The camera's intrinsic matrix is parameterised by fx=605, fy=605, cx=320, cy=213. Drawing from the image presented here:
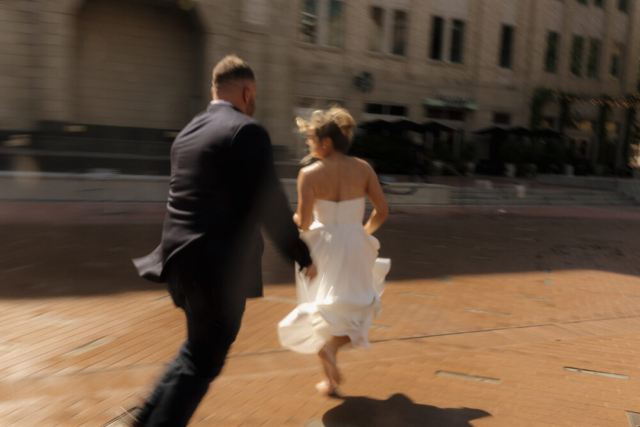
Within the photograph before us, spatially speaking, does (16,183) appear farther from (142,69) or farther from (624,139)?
(624,139)

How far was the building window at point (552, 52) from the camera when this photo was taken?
33094 millimetres

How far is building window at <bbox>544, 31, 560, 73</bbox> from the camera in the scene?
3309 centimetres

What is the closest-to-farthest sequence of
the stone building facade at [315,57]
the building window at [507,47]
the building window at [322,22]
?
the stone building facade at [315,57] → the building window at [322,22] → the building window at [507,47]

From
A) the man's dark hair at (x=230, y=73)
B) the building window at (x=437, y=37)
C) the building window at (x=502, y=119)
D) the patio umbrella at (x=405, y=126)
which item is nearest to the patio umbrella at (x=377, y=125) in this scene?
the patio umbrella at (x=405, y=126)

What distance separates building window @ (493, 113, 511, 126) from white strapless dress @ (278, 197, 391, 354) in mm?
29613

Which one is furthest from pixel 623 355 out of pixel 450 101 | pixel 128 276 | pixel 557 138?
pixel 557 138

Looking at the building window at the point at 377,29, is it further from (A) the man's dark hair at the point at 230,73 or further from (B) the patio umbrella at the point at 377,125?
(A) the man's dark hair at the point at 230,73

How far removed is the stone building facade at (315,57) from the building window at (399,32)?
0.05 meters

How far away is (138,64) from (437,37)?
591 inches

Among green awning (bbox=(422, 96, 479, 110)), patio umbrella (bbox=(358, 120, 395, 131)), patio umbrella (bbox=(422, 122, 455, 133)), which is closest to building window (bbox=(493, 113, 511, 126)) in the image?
green awning (bbox=(422, 96, 479, 110))

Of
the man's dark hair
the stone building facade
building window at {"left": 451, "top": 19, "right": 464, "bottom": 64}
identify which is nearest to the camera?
the man's dark hair

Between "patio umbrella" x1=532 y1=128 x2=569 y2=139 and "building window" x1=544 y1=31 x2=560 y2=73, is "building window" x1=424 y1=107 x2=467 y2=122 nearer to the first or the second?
"patio umbrella" x1=532 y1=128 x2=569 y2=139

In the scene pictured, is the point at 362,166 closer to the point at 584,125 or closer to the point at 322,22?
the point at 322,22

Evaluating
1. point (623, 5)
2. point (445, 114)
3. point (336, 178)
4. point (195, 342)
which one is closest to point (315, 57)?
point (445, 114)
